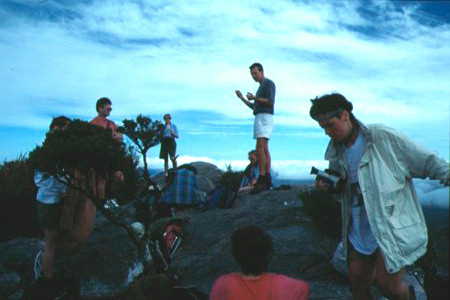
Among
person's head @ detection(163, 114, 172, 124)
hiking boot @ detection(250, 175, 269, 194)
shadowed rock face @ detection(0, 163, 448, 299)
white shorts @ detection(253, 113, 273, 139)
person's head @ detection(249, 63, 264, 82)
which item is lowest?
shadowed rock face @ detection(0, 163, 448, 299)

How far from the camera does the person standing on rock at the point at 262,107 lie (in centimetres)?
913

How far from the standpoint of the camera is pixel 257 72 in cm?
930

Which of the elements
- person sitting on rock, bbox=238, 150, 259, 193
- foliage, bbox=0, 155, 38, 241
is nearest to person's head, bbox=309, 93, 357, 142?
person sitting on rock, bbox=238, 150, 259, 193

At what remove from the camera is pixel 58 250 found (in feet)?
17.7

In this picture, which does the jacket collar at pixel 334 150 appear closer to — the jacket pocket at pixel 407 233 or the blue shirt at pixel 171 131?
the jacket pocket at pixel 407 233

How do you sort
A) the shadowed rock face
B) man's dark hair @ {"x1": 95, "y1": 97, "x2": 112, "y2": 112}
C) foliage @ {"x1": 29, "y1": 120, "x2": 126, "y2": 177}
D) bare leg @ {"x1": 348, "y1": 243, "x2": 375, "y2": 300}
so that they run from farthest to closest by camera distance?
man's dark hair @ {"x1": 95, "y1": 97, "x2": 112, "y2": 112}
the shadowed rock face
foliage @ {"x1": 29, "y1": 120, "x2": 126, "y2": 177}
bare leg @ {"x1": 348, "y1": 243, "x2": 375, "y2": 300}

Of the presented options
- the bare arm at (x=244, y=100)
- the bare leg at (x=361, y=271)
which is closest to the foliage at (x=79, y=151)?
the bare leg at (x=361, y=271)

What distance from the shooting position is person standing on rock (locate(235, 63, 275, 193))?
913cm

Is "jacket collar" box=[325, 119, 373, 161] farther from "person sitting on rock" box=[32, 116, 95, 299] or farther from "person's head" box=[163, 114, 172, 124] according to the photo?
"person's head" box=[163, 114, 172, 124]

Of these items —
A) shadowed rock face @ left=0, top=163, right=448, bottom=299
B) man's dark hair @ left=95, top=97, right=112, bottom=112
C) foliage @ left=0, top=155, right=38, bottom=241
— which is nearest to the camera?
shadowed rock face @ left=0, top=163, right=448, bottom=299

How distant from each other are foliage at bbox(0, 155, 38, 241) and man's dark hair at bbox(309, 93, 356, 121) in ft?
23.7

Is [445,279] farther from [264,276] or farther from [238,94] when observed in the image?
[238,94]

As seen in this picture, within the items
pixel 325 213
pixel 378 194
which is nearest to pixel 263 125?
pixel 325 213

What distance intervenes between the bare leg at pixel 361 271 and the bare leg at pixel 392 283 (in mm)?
174
